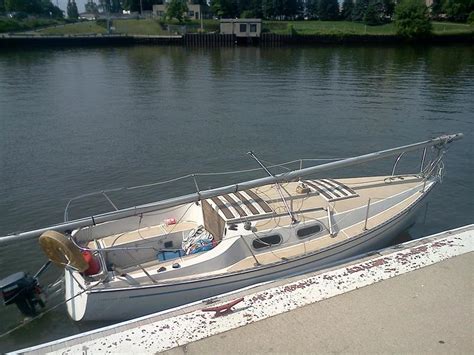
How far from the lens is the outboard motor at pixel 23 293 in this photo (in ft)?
32.0

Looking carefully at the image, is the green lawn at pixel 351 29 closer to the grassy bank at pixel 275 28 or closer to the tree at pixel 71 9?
the grassy bank at pixel 275 28

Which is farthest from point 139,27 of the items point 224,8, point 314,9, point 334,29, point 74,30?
point 314,9

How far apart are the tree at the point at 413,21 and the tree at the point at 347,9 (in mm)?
26856

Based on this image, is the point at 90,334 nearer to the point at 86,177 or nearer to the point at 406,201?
the point at 406,201

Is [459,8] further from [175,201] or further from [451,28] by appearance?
[175,201]

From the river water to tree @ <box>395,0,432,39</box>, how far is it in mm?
33103

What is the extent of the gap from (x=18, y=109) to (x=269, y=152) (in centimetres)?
2050

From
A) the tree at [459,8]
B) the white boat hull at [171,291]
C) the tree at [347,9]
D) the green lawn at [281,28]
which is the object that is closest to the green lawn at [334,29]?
the green lawn at [281,28]

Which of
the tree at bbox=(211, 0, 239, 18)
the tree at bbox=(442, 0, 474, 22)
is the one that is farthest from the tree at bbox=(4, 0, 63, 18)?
the tree at bbox=(442, 0, 474, 22)

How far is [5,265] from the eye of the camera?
13312 mm

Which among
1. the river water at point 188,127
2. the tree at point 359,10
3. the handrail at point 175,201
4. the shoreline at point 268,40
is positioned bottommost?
the river water at point 188,127

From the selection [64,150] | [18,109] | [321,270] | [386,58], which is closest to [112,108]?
[18,109]

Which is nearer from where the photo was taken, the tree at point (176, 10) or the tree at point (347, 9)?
the tree at point (176, 10)

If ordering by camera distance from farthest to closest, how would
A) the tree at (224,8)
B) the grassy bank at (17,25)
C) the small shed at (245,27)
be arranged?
1. the tree at (224,8)
2. the grassy bank at (17,25)
3. the small shed at (245,27)
